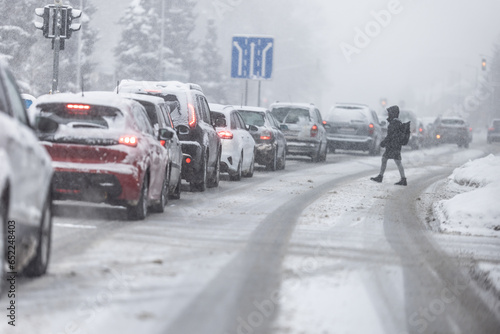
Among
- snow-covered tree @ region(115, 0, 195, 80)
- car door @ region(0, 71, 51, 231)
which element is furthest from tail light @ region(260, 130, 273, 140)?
snow-covered tree @ region(115, 0, 195, 80)

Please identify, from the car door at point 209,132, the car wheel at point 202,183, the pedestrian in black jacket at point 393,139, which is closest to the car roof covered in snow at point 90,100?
the car door at point 209,132

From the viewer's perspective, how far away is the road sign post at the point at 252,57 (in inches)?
1548

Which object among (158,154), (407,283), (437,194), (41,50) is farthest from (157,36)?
(407,283)

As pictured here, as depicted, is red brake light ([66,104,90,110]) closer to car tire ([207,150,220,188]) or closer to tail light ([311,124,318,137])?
car tire ([207,150,220,188])

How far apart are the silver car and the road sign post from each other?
20.7ft

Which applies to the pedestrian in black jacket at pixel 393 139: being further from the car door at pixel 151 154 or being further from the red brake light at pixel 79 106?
the red brake light at pixel 79 106

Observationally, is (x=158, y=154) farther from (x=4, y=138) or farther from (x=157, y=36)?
(x=157, y=36)

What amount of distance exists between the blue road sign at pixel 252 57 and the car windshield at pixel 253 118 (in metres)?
11.5

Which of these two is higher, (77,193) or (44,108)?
(44,108)

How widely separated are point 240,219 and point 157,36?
2463 inches

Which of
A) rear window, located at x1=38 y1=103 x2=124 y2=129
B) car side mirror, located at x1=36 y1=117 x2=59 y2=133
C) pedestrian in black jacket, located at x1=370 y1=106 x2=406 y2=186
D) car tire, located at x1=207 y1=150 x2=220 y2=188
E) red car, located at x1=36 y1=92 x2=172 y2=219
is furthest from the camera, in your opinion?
pedestrian in black jacket, located at x1=370 y1=106 x2=406 y2=186

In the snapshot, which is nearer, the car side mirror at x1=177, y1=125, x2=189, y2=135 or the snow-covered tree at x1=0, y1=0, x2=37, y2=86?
the car side mirror at x1=177, y1=125, x2=189, y2=135

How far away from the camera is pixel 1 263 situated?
6.22 meters

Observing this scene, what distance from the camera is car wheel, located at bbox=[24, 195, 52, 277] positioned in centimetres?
799
